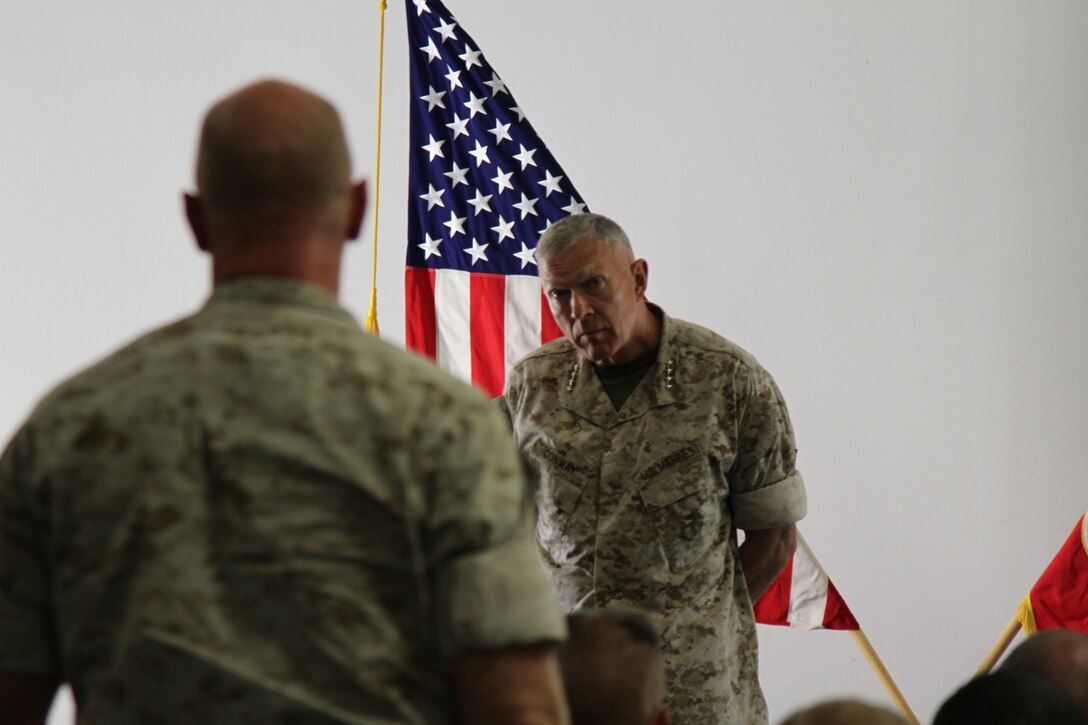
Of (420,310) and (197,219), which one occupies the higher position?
(197,219)

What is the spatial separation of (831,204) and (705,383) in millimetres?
1687

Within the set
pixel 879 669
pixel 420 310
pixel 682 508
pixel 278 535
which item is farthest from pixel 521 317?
pixel 278 535

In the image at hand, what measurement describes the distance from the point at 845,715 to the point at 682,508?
957 millimetres

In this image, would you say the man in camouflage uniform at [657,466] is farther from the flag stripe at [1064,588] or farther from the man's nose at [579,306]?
the flag stripe at [1064,588]

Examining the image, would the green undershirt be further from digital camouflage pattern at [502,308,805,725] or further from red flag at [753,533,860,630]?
red flag at [753,533,860,630]

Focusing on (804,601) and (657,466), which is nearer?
(657,466)

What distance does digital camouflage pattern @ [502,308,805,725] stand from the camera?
2.36 meters

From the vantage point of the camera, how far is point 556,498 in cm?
246

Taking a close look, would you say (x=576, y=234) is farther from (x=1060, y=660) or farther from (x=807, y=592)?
(x=807, y=592)

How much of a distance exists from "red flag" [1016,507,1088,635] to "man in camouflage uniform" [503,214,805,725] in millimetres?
1111

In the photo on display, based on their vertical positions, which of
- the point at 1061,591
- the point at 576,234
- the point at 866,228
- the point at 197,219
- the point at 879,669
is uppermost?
the point at 197,219

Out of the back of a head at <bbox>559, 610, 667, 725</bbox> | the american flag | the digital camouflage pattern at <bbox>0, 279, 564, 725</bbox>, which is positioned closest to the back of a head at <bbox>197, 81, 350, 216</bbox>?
the digital camouflage pattern at <bbox>0, 279, 564, 725</bbox>

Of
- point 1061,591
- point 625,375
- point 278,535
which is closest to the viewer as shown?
point 278,535

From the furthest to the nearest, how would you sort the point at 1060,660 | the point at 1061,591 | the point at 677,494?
the point at 1061,591 → the point at 677,494 → the point at 1060,660
